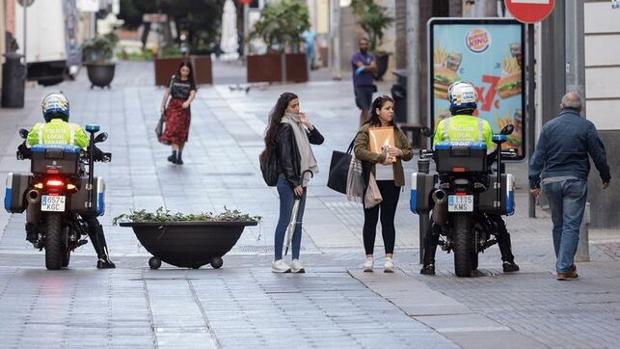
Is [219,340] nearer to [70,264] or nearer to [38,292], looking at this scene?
[38,292]

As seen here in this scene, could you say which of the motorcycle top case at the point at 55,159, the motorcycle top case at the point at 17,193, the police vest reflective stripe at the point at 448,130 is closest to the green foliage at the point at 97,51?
the motorcycle top case at the point at 17,193

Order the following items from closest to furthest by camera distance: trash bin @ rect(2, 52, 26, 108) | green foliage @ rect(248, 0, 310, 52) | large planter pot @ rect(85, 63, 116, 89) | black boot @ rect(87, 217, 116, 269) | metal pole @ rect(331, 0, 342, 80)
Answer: black boot @ rect(87, 217, 116, 269)
trash bin @ rect(2, 52, 26, 108)
large planter pot @ rect(85, 63, 116, 89)
green foliage @ rect(248, 0, 310, 52)
metal pole @ rect(331, 0, 342, 80)

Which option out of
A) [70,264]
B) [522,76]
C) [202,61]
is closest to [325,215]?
[522,76]

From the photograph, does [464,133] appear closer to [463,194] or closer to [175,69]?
[463,194]

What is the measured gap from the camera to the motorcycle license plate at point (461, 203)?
14281 mm

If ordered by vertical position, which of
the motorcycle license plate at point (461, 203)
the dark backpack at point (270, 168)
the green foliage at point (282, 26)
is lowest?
the motorcycle license plate at point (461, 203)

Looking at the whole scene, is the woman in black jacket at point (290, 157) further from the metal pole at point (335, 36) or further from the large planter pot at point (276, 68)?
the metal pole at point (335, 36)

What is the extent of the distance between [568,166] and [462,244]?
3.78 feet

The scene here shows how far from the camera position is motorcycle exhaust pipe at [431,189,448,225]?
14414 mm

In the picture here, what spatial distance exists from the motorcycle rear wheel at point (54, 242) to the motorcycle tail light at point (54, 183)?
10.5 inches

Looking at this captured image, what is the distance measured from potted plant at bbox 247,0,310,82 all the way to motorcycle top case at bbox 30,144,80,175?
30069 mm

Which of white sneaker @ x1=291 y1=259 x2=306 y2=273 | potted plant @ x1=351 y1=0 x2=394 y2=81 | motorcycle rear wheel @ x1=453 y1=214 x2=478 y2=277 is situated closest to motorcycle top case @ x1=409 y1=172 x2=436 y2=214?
motorcycle rear wheel @ x1=453 y1=214 x2=478 y2=277

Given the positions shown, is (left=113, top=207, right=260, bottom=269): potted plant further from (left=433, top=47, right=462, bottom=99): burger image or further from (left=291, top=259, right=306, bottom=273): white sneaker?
(left=433, top=47, right=462, bottom=99): burger image

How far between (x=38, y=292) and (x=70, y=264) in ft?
9.24
